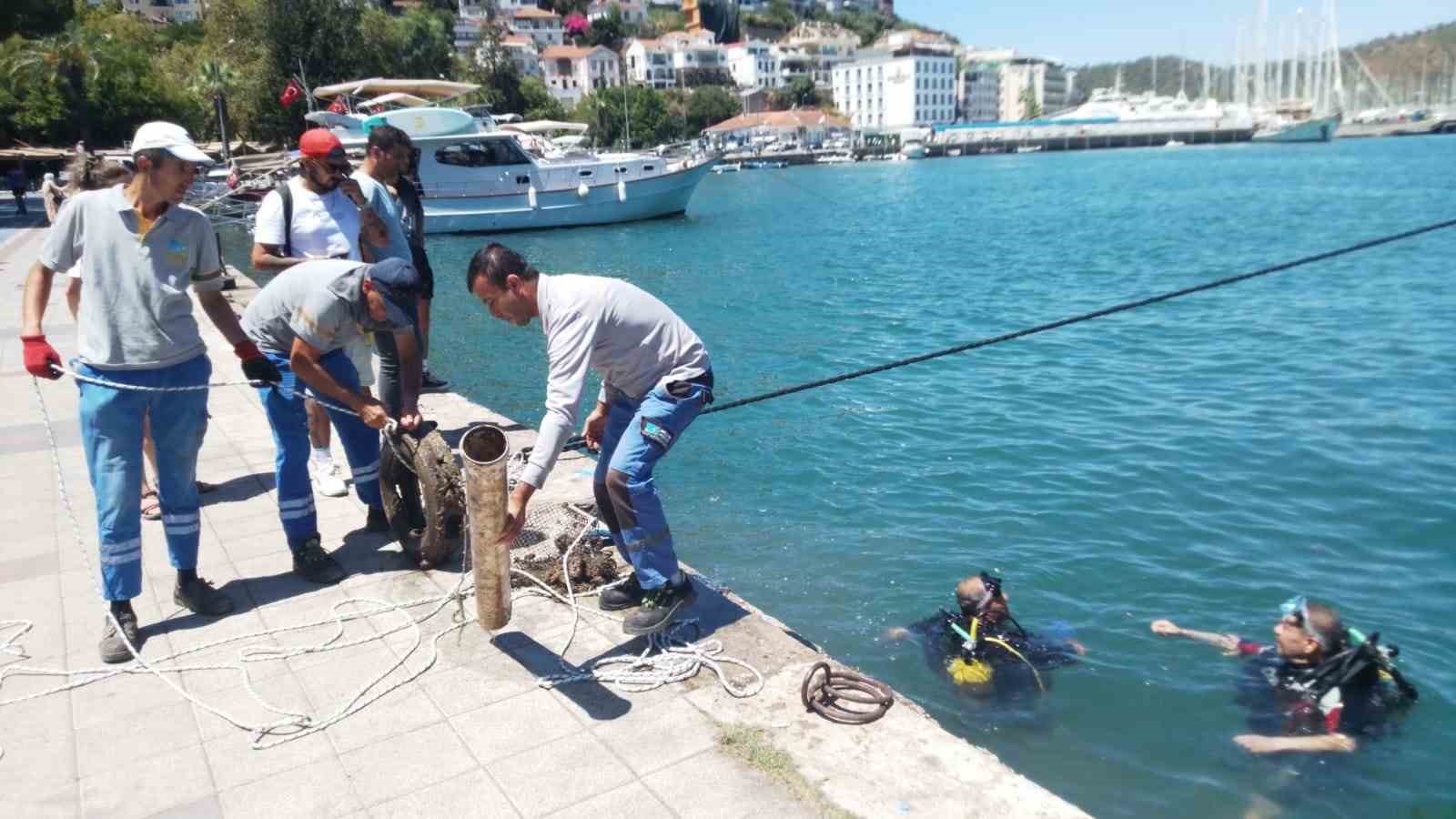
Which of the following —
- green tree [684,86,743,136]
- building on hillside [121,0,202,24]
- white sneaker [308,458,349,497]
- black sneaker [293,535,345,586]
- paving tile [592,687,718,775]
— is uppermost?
building on hillside [121,0,202,24]

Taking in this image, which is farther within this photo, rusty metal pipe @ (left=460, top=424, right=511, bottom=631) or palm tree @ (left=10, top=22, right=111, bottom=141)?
palm tree @ (left=10, top=22, right=111, bottom=141)

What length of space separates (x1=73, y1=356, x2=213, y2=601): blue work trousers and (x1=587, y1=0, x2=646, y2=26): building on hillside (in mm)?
158946

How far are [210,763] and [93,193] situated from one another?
2.43m

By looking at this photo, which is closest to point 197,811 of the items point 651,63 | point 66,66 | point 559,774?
point 559,774

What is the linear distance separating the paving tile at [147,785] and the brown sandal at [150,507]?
2.75 meters

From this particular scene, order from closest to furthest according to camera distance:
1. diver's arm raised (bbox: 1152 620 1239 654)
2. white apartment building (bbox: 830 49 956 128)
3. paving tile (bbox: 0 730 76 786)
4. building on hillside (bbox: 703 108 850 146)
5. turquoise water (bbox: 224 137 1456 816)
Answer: paving tile (bbox: 0 730 76 786) → turquoise water (bbox: 224 137 1456 816) → diver's arm raised (bbox: 1152 620 1239 654) → building on hillside (bbox: 703 108 850 146) → white apartment building (bbox: 830 49 956 128)

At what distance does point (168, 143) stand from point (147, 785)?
2564 millimetres

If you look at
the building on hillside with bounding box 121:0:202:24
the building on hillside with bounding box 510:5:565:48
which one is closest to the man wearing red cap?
the building on hillside with bounding box 121:0:202:24

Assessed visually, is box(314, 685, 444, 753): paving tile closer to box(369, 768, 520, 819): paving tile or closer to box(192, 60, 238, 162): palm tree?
box(369, 768, 520, 819): paving tile

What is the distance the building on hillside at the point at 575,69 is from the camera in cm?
12850

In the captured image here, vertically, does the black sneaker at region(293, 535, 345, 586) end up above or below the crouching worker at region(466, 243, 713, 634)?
below

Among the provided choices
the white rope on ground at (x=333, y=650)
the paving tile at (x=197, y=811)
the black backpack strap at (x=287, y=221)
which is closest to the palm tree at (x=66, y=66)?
the black backpack strap at (x=287, y=221)

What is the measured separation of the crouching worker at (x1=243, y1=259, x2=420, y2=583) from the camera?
4.78 m

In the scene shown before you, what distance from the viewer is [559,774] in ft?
11.6
